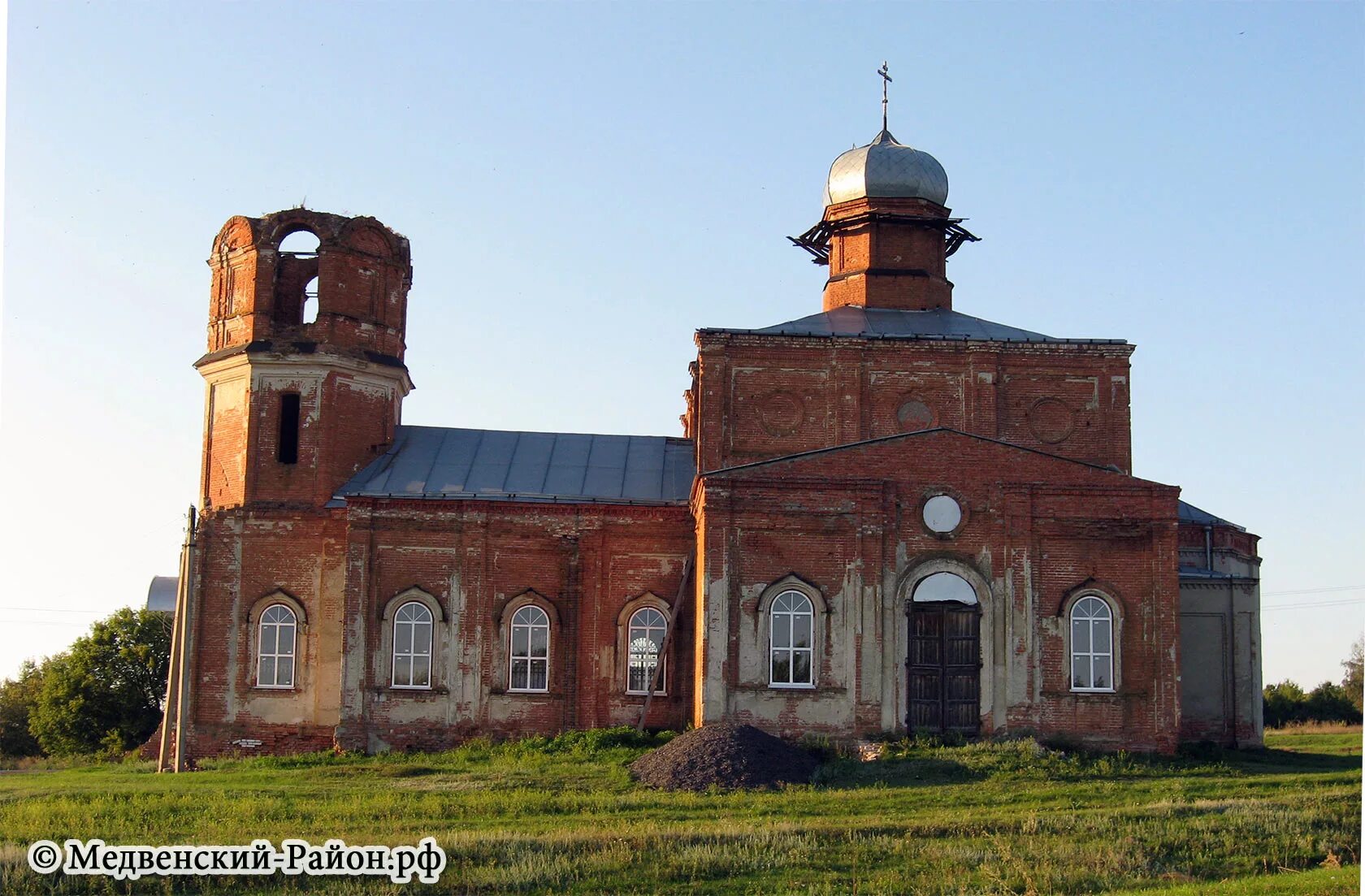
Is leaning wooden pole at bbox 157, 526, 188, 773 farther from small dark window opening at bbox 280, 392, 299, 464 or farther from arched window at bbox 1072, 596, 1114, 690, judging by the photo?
arched window at bbox 1072, 596, 1114, 690

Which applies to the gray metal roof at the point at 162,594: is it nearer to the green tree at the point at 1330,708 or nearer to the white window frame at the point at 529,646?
the white window frame at the point at 529,646

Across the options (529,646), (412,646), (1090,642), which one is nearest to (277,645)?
(412,646)

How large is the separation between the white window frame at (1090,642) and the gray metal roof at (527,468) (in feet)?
25.0

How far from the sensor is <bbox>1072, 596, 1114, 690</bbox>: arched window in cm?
2533

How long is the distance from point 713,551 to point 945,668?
13.7 ft

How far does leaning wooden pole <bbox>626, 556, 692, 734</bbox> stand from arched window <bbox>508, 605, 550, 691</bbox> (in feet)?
5.05

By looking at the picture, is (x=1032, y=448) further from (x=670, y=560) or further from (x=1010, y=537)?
(x=670, y=560)

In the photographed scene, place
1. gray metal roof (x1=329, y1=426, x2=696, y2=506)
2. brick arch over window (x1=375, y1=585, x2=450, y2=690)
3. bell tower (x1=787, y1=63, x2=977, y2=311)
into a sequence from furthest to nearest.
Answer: bell tower (x1=787, y1=63, x2=977, y2=311)
gray metal roof (x1=329, y1=426, x2=696, y2=506)
brick arch over window (x1=375, y1=585, x2=450, y2=690)

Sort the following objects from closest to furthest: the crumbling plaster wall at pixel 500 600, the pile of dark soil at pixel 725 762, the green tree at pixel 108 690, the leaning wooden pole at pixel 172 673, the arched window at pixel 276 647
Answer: the pile of dark soil at pixel 725 762
the leaning wooden pole at pixel 172 673
the crumbling plaster wall at pixel 500 600
the arched window at pixel 276 647
the green tree at pixel 108 690

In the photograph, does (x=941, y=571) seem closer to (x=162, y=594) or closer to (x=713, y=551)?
(x=713, y=551)

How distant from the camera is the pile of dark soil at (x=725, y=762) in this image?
21.5m

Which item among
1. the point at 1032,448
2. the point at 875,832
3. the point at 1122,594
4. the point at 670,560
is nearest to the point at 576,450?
the point at 670,560

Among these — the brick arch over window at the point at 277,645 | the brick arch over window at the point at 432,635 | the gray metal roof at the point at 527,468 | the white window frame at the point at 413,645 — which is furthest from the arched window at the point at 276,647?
the gray metal roof at the point at 527,468

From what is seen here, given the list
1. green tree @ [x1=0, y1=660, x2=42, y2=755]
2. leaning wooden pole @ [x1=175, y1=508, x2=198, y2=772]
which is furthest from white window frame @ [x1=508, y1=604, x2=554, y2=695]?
green tree @ [x1=0, y1=660, x2=42, y2=755]
